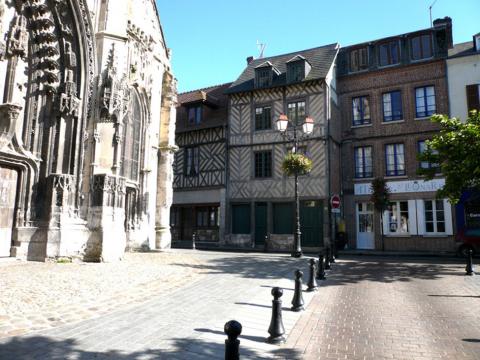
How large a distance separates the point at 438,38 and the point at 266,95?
9.54 meters

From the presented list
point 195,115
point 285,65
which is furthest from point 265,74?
point 195,115

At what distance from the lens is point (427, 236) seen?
18.0 meters

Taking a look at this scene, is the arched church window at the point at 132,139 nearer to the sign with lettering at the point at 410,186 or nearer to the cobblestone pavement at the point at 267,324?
the cobblestone pavement at the point at 267,324

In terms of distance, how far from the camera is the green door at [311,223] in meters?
19.0

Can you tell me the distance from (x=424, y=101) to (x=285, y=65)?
805 centimetres

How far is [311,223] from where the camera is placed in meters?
19.3

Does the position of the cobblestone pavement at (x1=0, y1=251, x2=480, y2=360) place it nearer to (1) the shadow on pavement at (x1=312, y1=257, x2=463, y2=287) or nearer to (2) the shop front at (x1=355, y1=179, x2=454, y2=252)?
(1) the shadow on pavement at (x1=312, y1=257, x2=463, y2=287)

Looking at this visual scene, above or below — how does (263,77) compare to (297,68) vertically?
below

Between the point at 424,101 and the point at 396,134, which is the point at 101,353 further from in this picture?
the point at 424,101

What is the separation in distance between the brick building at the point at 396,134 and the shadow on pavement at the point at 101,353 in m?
16.7

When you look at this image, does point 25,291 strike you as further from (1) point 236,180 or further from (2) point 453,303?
(1) point 236,180

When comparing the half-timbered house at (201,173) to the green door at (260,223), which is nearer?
the green door at (260,223)

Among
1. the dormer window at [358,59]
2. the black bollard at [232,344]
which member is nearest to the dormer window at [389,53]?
the dormer window at [358,59]

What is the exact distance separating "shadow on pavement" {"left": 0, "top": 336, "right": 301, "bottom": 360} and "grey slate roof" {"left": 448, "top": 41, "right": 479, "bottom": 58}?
20.0 meters
